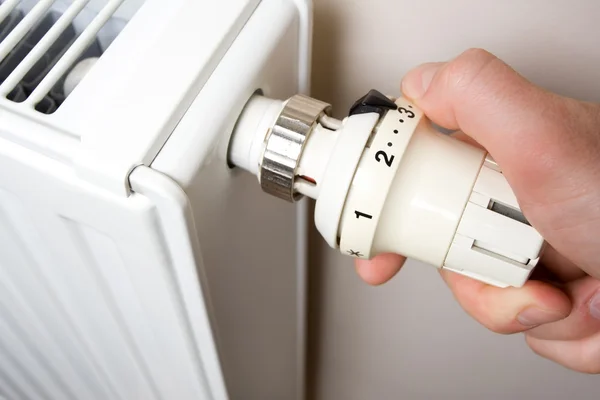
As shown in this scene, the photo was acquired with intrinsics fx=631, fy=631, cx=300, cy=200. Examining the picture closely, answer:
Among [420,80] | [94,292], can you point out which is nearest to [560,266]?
[420,80]

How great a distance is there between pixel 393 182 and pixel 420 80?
0.07m

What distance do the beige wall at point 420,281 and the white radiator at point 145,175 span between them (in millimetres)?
49

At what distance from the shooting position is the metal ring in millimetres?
272

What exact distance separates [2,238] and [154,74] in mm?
150

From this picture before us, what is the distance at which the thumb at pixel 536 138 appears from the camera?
0.83ft

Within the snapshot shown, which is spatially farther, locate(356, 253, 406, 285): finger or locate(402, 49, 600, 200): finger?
locate(356, 253, 406, 285): finger

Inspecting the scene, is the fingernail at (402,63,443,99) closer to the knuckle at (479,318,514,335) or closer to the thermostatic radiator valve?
the thermostatic radiator valve

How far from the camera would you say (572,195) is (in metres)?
0.26

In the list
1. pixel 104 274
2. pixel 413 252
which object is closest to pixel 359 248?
pixel 413 252

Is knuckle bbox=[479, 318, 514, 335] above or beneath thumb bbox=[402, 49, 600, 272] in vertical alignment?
beneath

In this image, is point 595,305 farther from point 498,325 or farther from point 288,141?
point 288,141

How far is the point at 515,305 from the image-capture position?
1.01 ft

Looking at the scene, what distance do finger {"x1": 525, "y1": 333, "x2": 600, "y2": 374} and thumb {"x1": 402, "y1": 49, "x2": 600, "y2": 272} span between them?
0.12m

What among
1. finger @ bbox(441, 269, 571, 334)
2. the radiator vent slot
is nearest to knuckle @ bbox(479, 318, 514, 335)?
finger @ bbox(441, 269, 571, 334)
